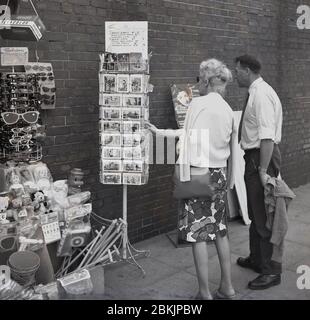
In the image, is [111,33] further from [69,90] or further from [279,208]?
[279,208]

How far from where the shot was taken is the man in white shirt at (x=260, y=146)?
4305 millimetres

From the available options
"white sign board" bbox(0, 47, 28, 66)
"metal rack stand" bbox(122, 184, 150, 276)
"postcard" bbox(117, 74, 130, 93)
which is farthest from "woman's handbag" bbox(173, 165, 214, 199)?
"white sign board" bbox(0, 47, 28, 66)

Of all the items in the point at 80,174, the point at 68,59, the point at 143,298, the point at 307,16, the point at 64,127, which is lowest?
the point at 143,298

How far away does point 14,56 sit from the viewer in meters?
4.14

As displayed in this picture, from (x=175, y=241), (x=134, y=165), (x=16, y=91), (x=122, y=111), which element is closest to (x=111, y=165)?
(x=134, y=165)

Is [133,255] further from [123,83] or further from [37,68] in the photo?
[37,68]

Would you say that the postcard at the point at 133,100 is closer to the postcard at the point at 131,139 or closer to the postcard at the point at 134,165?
the postcard at the point at 131,139

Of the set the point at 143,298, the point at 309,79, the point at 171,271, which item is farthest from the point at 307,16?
the point at 143,298

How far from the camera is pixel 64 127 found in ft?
15.4

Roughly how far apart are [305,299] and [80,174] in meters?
2.28

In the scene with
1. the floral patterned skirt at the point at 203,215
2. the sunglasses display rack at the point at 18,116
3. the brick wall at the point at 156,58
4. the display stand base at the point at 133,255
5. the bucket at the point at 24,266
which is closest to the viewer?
the bucket at the point at 24,266

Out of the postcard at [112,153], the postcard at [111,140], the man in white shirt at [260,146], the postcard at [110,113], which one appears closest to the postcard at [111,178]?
the postcard at [112,153]

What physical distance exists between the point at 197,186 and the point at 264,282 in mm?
1255

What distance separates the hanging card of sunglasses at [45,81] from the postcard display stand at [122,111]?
44 cm
